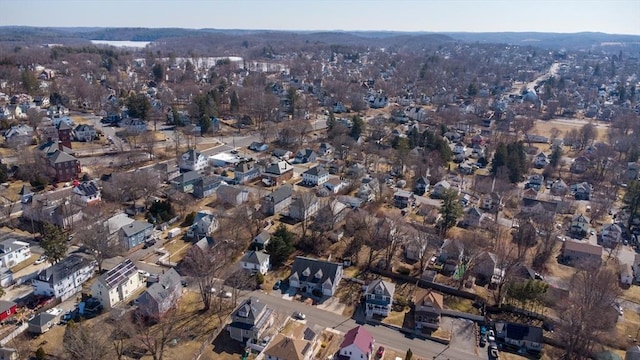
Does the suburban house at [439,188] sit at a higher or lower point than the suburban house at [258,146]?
lower

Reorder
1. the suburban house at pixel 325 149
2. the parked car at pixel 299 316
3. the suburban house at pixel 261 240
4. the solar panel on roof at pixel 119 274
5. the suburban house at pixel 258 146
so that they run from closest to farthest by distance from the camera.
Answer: the parked car at pixel 299 316 → the solar panel on roof at pixel 119 274 → the suburban house at pixel 261 240 → the suburban house at pixel 258 146 → the suburban house at pixel 325 149

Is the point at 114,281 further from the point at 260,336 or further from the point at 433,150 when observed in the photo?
the point at 433,150

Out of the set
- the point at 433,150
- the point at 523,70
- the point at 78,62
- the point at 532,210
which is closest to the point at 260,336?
the point at 532,210

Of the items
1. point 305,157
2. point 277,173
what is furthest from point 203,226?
point 305,157

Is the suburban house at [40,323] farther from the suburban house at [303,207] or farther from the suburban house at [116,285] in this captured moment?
the suburban house at [303,207]

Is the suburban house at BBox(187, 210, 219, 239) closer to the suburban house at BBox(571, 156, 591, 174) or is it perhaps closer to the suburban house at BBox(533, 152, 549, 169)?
the suburban house at BBox(533, 152, 549, 169)

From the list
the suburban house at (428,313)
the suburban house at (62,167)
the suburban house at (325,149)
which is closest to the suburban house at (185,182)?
the suburban house at (62,167)
